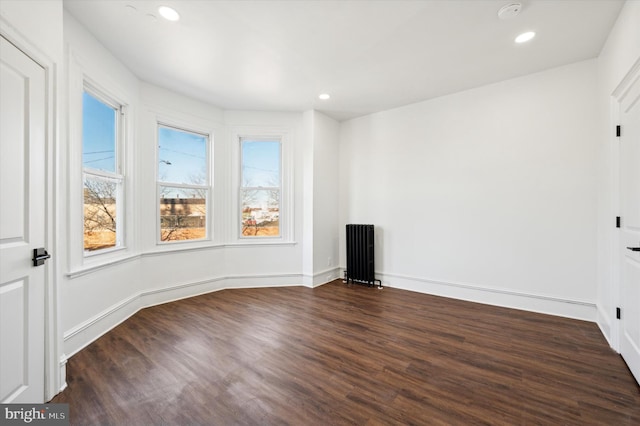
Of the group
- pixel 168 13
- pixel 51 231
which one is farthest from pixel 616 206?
pixel 51 231

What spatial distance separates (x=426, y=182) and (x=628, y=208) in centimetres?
217

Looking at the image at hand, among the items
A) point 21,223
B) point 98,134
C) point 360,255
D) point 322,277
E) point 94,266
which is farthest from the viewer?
point 322,277

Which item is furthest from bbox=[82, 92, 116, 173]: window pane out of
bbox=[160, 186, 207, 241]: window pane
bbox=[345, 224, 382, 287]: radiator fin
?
bbox=[345, 224, 382, 287]: radiator fin

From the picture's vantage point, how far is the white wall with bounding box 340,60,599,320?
305 cm

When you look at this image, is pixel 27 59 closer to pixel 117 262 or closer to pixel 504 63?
pixel 117 262

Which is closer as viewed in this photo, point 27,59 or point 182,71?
point 27,59

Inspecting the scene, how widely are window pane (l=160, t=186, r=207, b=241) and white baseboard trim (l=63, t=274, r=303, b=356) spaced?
732 mm

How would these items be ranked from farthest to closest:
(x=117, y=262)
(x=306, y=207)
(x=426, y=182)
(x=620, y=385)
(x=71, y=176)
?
1. (x=306, y=207)
2. (x=426, y=182)
3. (x=117, y=262)
4. (x=71, y=176)
5. (x=620, y=385)

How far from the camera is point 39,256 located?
65.1 inches

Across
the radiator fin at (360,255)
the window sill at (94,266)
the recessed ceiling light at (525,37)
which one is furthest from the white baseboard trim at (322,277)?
the recessed ceiling light at (525,37)

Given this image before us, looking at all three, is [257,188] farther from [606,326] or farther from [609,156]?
[606,326]

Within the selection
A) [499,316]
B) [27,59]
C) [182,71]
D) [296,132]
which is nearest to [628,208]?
[499,316]

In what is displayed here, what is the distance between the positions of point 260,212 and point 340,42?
9.35 feet

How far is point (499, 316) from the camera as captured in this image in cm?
318
